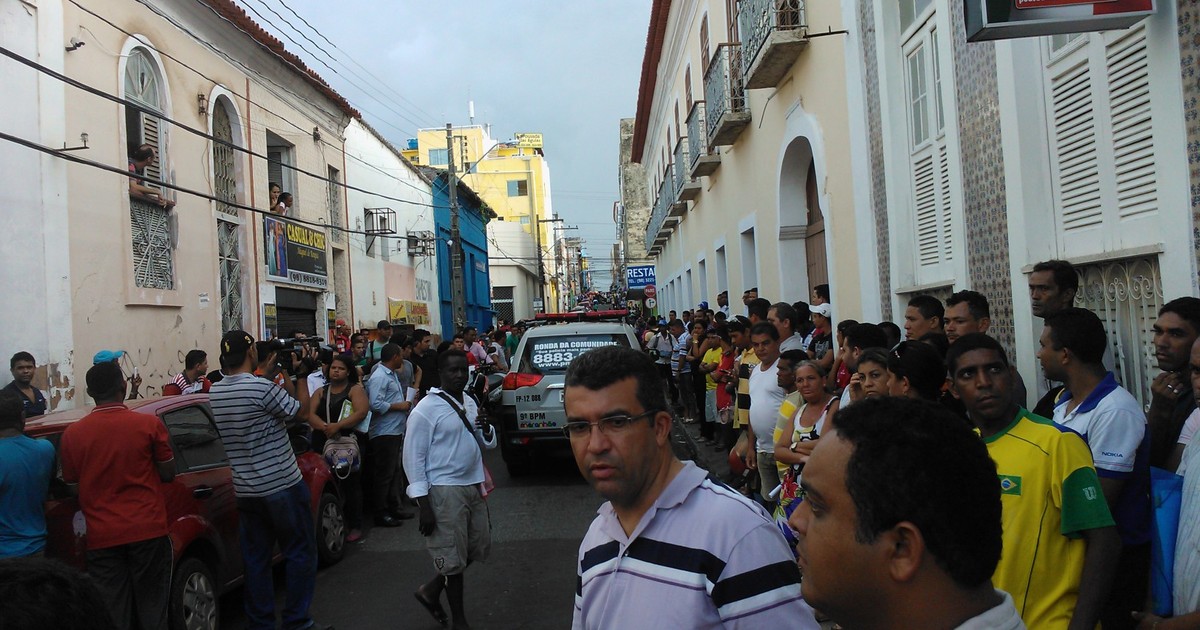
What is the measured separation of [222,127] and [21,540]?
41.4ft

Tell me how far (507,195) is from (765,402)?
2492 inches

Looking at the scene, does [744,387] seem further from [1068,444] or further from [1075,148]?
[1068,444]

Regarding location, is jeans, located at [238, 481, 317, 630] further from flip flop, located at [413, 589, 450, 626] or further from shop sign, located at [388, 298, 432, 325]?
shop sign, located at [388, 298, 432, 325]

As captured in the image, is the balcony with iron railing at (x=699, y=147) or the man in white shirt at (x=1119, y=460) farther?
the balcony with iron railing at (x=699, y=147)

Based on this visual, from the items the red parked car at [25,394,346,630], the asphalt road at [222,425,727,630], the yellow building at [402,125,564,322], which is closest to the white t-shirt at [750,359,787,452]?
the asphalt road at [222,425,727,630]

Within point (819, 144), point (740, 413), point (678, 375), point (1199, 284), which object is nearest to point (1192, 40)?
point (1199, 284)

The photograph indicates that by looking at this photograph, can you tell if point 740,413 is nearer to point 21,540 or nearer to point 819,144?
point 819,144

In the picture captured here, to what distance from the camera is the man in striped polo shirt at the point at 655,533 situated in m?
1.93

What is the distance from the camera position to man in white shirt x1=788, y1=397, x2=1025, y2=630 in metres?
1.44

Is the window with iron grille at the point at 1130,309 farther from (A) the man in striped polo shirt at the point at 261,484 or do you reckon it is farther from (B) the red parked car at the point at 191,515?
(B) the red parked car at the point at 191,515

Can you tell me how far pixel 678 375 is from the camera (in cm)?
1533

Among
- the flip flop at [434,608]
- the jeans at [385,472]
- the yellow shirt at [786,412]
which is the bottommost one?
the flip flop at [434,608]

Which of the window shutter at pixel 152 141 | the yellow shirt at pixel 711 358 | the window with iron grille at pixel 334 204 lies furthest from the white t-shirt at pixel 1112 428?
the window with iron grille at pixel 334 204

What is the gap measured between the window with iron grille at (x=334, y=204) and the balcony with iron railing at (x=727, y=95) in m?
10.2
